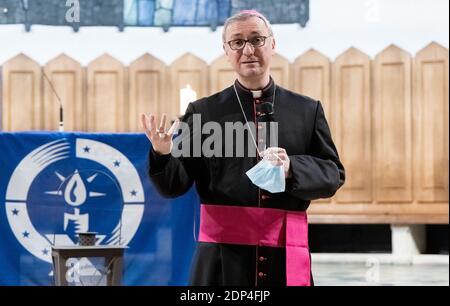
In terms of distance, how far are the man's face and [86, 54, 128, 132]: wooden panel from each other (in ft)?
30.8

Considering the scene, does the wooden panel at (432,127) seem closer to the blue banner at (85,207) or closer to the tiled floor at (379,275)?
the tiled floor at (379,275)

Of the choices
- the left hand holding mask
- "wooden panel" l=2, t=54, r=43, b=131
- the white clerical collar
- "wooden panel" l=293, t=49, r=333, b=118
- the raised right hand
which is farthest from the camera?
"wooden panel" l=2, t=54, r=43, b=131

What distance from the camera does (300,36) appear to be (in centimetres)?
1154

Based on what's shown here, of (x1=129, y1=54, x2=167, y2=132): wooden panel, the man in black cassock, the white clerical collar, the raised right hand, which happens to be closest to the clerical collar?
the white clerical collar

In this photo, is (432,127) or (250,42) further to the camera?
(432,127)

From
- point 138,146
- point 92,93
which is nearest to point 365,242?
point 92,93

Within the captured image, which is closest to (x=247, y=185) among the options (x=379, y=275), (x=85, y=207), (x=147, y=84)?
(x=85, y=207)

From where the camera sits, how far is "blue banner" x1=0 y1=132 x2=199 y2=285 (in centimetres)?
570

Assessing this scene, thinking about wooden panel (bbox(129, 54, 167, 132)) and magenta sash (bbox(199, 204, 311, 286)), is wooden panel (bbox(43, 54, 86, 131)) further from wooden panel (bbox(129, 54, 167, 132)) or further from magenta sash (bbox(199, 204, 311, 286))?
magenta sash (bbox(199, 204, 311, 286))

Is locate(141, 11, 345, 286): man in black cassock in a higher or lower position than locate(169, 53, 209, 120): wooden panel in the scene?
lower

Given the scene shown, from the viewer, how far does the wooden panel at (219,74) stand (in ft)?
38.3

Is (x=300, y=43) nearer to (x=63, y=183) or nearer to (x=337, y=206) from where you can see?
(x=337, y=206)

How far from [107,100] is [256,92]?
30.6 ft

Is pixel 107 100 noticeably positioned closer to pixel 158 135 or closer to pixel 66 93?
pixel 66 93
